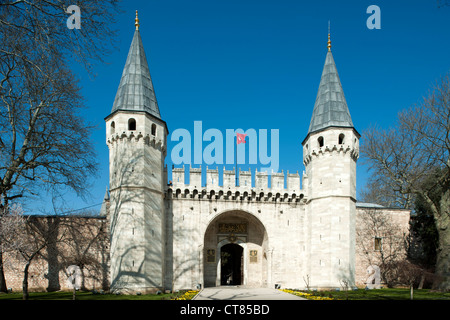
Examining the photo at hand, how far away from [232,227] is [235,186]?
313 centimetres

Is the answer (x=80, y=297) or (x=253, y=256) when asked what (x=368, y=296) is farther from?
(x=80, y=297)

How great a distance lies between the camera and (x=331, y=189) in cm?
2427

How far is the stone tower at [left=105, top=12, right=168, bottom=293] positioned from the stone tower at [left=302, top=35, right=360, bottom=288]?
29.6ft

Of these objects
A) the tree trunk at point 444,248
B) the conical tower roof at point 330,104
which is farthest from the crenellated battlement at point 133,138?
the tree trunk at point 444,248

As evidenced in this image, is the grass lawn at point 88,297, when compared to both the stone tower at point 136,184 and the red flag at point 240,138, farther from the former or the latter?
the red flag at point 240,138

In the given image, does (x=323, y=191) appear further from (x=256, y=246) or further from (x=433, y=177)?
(x=433, y=177)

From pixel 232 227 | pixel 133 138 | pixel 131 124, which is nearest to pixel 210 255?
pixel 232 227

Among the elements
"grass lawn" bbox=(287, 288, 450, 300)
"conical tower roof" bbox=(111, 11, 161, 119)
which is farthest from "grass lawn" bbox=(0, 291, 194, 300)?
"conical tower roof" bbox=(111, 11, 161, 119)

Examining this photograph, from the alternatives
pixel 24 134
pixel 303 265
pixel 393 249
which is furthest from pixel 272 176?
pixel 24 134

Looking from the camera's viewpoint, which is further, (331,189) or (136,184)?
(331,189)

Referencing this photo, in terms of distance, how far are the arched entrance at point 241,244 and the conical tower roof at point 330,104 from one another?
7.30 meters

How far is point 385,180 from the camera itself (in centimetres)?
2738

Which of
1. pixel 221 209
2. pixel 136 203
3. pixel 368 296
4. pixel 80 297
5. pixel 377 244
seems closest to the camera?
pixel 368 296
